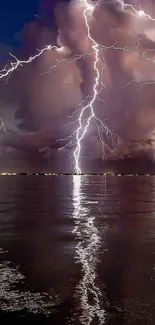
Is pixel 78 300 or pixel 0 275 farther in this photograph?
pixel 0 275

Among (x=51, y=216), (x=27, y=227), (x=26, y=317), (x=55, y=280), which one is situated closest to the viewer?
(x=26, y=317)

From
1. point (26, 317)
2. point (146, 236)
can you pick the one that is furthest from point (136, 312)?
point (146, 236)

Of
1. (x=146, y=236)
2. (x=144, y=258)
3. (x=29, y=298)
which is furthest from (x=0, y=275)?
(x=146, y=236)

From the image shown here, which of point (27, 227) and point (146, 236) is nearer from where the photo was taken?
point (146, 236)

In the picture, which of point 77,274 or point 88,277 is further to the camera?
point 77,274

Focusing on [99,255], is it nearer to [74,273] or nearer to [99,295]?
[74,273]

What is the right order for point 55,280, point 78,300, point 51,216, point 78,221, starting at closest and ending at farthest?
point 78,300 < point 55,280 < point 78,221 < point 51,216

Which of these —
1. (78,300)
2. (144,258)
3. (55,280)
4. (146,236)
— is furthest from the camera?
(146,236)

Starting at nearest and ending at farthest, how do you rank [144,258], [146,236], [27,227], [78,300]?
[78,300] → [144,258] → [146,236] → [27,227]

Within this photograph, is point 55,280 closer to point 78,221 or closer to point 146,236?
point 146,236
